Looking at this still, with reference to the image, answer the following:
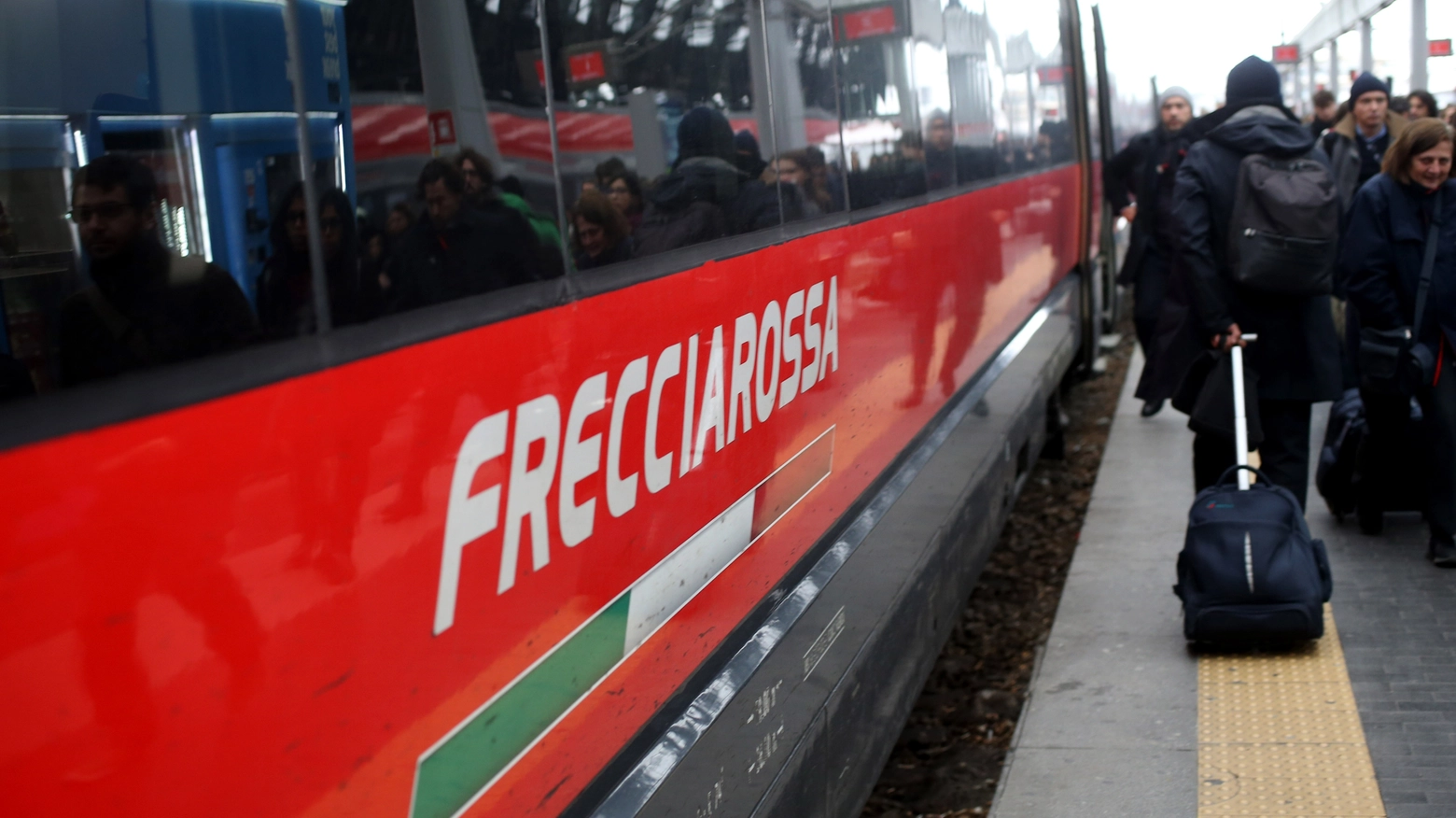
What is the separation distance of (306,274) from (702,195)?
4.00ft

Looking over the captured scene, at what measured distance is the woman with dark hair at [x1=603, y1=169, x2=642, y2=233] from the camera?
2.21 meters

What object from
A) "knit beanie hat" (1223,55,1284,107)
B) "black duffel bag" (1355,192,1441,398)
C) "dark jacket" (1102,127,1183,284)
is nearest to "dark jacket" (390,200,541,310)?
"knit beanie hat" (1223,55,1284,107)

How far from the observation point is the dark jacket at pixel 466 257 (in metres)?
1.65

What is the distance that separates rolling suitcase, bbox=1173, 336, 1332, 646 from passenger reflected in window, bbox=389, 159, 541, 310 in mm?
3333

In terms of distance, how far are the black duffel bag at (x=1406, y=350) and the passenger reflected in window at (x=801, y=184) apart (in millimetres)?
3063

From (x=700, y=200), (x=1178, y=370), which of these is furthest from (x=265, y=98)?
(x=1178, y=370)

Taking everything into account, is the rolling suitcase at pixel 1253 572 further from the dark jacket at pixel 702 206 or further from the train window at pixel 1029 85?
the dark jacket at pixel 702 206

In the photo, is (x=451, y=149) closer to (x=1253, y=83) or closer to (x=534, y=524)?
(x=534, y=524)

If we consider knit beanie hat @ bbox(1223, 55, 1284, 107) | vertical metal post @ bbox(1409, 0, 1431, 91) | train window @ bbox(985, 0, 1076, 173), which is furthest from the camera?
vertical metal post @ bbox(1409, 0, 1431, 91)

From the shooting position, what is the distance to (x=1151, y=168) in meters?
8.78

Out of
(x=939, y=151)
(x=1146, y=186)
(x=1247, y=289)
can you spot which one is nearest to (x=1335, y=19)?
(x=1146, y=186)

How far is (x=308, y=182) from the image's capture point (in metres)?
1.50

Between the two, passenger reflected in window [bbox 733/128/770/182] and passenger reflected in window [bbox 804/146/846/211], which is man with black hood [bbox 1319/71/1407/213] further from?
passenger reflected in window [bbox 733/128/770/182]

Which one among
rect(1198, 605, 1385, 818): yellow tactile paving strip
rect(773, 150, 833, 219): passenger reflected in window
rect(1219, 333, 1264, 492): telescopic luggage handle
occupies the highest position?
rect(773, 150, 833, 219): passenger reflected in window
